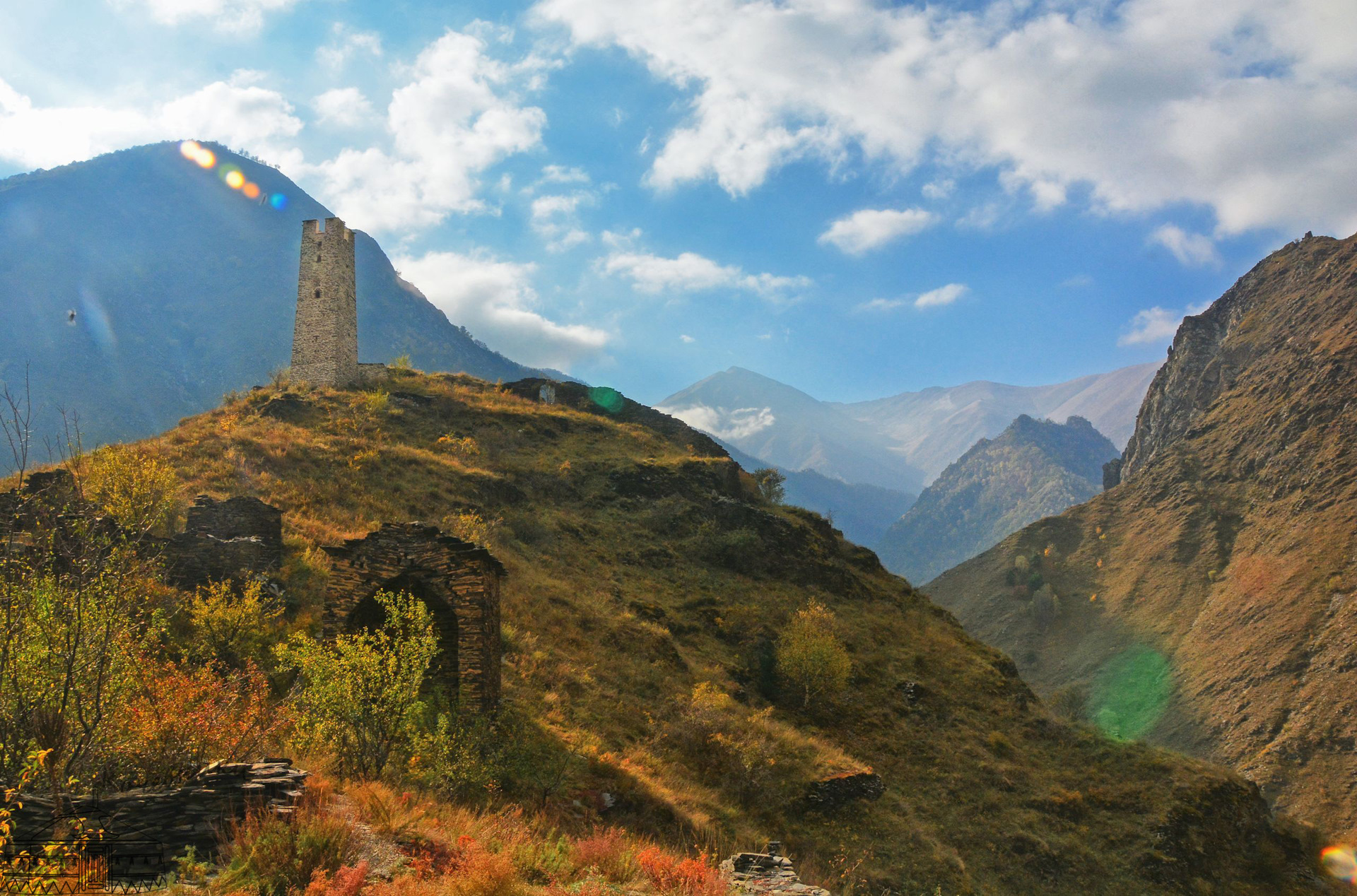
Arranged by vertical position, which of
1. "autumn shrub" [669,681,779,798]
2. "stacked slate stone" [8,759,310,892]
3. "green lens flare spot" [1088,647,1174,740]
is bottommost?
"green lens flare spot" [1088,647,1174,740]

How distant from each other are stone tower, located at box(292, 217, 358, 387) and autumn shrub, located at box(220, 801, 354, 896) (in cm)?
4034

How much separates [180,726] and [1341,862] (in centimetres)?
4840

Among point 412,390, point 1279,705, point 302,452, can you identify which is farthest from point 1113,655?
point 302,452

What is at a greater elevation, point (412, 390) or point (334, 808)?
point (412, 390)

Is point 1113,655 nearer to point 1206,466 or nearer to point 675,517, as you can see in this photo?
point 1206,466

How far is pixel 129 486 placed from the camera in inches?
850

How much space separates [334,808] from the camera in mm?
9109

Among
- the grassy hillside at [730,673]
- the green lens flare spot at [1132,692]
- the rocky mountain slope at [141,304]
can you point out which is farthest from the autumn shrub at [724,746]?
the rocky mountain slope at [141,304]

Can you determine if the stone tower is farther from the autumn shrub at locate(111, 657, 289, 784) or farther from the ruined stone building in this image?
the autumn shrub at locate(111, 657, 289, 784)

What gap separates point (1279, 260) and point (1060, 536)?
55784 millimetres

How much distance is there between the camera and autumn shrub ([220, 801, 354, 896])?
290 inches

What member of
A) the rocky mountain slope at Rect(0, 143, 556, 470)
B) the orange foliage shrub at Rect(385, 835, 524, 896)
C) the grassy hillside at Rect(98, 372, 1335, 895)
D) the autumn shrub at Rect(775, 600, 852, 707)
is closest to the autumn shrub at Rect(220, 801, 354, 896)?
the orange foliage shrub at Rect(385, 835, 524, 896)

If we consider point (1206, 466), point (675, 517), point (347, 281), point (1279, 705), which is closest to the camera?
point (675, 517)

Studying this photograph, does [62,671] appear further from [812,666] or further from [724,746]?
[812,666]
